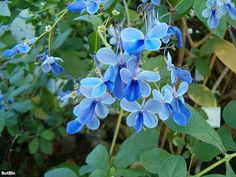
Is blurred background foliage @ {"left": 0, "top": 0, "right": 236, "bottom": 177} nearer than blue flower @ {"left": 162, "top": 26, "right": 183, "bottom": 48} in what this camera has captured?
No

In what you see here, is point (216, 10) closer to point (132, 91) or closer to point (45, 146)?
point (132, 91)

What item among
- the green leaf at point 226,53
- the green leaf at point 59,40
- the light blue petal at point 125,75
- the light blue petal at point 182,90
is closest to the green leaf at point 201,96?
the green leaf at point 226,53

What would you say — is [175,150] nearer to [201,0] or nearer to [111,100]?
[201,0]

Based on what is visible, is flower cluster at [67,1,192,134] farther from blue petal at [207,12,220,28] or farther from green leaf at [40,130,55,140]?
green leaf at [40,130,55,140]

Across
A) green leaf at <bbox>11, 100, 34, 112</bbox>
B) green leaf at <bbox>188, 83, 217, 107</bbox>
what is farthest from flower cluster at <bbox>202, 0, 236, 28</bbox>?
green leaf at <bbox>11, 100, 34, 112</bbox>

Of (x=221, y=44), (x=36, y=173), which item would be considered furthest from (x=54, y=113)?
(x=221, y=44)
